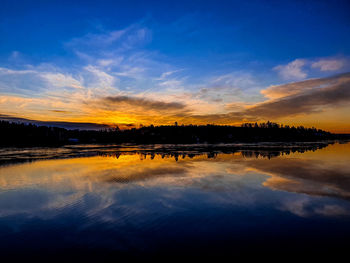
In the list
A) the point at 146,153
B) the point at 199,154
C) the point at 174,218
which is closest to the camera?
the point at 174,218

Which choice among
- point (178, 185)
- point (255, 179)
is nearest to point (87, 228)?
point (178, 185)

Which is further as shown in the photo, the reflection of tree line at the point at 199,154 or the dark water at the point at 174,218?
the reflection of tree line at the point at 199,154

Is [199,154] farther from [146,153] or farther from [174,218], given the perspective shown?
[174,218]

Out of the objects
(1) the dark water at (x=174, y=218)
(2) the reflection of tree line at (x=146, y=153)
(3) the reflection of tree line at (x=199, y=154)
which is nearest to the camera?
(1) the dark water at (x=174, y=218)

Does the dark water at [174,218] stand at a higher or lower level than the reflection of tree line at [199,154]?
lower

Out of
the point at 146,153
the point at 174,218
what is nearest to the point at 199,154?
the point at 146,153

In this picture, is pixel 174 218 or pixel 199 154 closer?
pixel 174 218

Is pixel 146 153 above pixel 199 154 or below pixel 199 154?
below

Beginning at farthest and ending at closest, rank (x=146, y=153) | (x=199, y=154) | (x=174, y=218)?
(x=146, y=153)
(x=199, y=154)
(x=174, y=218)

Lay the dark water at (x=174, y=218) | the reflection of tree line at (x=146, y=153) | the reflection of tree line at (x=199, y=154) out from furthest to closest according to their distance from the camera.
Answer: the reflection of tree line at (x=146, y=153), the reflection of tree line at (x=199, y=154), the dark water at (x=174, y=218)

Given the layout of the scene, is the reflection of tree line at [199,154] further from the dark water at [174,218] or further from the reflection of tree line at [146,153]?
the dark water at [174,218]

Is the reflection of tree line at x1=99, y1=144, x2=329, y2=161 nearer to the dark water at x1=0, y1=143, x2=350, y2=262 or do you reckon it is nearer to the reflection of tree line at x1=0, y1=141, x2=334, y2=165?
→ the reflection of tree line at x1=0, y1=141, x2=334, y2=165

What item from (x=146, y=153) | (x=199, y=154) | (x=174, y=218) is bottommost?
(x=174, y=218)

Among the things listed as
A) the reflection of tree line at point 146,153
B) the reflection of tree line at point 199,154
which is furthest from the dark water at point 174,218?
the reflection of tree line at point 199,154
